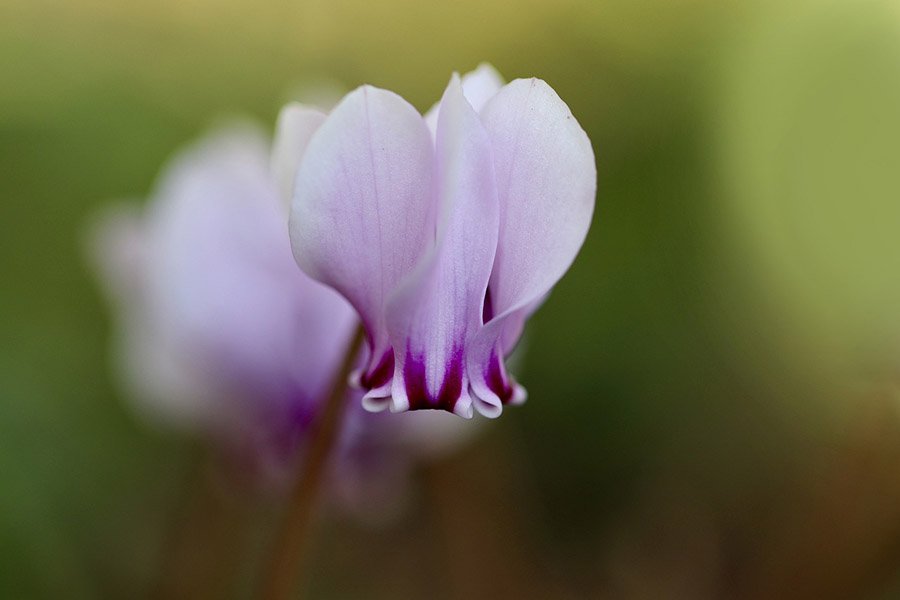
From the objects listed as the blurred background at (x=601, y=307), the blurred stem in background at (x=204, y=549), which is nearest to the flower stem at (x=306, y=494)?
the blurred stem in background at (x=204, y=549)

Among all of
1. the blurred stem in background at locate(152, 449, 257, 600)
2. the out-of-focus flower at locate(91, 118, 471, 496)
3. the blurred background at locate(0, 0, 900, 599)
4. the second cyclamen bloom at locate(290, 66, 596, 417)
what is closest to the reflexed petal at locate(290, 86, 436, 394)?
the second cyclamen bloom at locate(290, 66, 596, 417)

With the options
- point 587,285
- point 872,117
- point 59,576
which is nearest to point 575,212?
point 59,576

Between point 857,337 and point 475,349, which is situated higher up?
point 475,349

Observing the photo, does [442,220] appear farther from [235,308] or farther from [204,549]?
[204,549]

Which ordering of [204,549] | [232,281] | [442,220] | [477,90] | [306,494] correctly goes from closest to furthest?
[442,220] < [477,90] < [306,494] < [232,281] < [204,549]

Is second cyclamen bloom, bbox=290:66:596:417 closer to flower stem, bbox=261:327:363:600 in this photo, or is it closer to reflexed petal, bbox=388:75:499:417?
reflexed petal, bbox=388:75:499:417

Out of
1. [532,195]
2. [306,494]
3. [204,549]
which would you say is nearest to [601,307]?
[204,549]

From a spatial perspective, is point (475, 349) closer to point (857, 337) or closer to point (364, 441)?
point (364, 441)

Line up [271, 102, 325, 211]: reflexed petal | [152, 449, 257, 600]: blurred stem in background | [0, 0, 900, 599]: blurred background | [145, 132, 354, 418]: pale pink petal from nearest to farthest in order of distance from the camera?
[271, 102, 325, 211]: reflexed petal → [145, 132, 354, 418]: pale pink petal → [152, 449, 257, 600]: blurred stem in background → [0, 0, 900, 599]: blurred background
